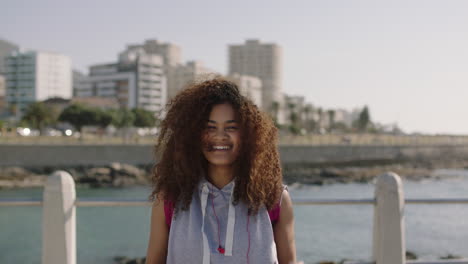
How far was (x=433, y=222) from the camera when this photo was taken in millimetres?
22047

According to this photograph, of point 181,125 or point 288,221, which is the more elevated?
point 181,125

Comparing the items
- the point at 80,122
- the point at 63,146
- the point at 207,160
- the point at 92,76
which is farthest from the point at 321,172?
the point at 92,76

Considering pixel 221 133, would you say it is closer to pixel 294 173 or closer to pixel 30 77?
pixel 294 173

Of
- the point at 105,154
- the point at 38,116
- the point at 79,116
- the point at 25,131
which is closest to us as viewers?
the point at 105,154

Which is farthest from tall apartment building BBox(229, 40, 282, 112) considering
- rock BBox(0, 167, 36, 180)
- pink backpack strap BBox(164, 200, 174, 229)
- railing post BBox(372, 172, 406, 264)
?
pink backpack strap BBox(164, 200, 174, 229)

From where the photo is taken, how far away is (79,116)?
60844 mm

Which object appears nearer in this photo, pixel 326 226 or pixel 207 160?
pixel 207 160

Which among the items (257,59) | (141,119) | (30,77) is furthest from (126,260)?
(257,59)

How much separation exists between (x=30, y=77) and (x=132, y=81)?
94.7ft

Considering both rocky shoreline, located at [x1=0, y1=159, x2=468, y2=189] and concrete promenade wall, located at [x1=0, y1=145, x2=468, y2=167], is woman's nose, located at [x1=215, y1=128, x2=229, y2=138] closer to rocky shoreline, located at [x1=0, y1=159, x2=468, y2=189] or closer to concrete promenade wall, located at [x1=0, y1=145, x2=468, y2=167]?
rocky shoreline, located at [x1=0, y1=159, x2=468, y2=189]

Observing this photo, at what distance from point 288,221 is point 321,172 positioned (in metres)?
45.3

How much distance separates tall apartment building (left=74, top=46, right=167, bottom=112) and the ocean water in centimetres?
8206

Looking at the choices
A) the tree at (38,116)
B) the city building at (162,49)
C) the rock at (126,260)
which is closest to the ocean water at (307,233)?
the rock at (126,260)

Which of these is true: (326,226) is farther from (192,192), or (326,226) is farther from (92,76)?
(92,76)
